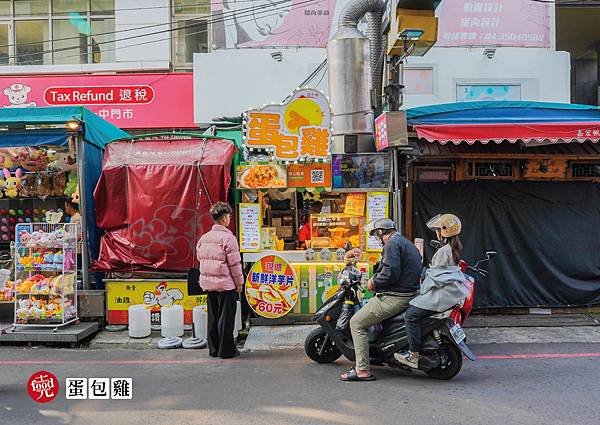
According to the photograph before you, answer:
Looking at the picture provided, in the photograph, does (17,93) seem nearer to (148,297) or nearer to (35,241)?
(35,241)

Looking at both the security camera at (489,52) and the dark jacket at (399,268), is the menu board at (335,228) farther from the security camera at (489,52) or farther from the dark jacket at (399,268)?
the security camera at (489,52)

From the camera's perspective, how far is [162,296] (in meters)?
8.79

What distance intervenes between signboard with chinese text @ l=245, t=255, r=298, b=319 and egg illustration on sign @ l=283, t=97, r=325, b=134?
2.00 m

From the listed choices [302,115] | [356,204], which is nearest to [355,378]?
[356,204]

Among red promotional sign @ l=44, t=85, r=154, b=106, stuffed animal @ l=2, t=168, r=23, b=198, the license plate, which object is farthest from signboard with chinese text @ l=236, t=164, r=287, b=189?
red promotional sign @ l=44, t=85, r=154, b=106

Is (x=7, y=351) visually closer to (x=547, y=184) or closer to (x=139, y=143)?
(x=139, y=143)

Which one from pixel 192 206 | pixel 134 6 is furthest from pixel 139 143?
pixel 134 6

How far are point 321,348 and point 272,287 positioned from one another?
1967mm

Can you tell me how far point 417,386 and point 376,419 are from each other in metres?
1.06

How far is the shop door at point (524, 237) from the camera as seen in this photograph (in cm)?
914

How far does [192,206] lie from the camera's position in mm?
8773

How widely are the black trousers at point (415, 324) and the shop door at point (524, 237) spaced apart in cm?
343

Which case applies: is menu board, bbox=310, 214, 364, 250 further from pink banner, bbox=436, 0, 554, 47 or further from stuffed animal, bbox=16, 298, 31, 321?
pink banner, bbox=436, 0, 554, 47

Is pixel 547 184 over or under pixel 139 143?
under
